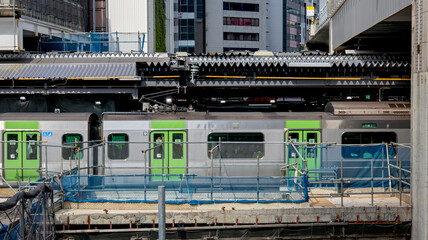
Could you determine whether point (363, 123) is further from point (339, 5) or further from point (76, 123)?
point (76, 123)

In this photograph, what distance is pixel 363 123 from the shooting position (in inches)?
786

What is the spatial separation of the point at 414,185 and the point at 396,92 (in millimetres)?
11364

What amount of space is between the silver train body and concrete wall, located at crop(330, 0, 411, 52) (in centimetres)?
362

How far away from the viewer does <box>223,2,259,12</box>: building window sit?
231 ft

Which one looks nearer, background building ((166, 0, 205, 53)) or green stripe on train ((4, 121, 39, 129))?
green stripe on train ((4, 121, 39, 129))

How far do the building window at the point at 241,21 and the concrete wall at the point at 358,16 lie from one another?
4256 centimetres

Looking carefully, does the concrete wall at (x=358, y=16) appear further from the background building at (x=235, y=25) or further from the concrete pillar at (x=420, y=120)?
the background building at (x=235, y=25)

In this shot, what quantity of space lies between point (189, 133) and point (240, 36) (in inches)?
2085

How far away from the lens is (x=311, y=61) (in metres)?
23.8

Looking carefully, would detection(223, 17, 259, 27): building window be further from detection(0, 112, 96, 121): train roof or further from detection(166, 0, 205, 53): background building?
detection(0, 112, 96, 121): train roof

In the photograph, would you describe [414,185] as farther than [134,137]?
No

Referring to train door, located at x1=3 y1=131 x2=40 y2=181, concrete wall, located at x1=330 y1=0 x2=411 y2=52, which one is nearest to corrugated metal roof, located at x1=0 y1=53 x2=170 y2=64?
train door, located at x1=3 y1=131 x2=40 y2=181

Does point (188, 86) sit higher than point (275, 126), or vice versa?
point (188, 86)

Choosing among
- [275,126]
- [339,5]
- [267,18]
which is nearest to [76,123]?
[275,126]
